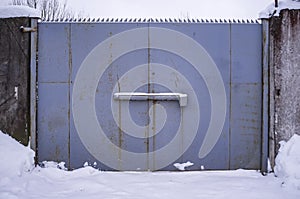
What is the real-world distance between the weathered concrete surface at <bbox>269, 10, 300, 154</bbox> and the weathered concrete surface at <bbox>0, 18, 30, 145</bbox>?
8.98 feet

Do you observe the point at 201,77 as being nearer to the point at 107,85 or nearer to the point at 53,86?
the point at 107,85

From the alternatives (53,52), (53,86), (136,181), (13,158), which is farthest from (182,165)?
(53,52)

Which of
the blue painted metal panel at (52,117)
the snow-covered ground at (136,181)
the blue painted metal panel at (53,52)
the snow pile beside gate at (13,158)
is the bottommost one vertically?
the snow-covered ground at (136,181)

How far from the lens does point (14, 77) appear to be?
3.68 metres

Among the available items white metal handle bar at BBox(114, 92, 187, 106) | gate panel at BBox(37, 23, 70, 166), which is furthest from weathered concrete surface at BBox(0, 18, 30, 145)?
white metal handle bar at BBox(114, 92, 187, 106)

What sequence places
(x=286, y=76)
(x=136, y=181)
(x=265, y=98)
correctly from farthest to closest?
(x=265, y=98) < (x=286, y=76) < (x=136, y=181)

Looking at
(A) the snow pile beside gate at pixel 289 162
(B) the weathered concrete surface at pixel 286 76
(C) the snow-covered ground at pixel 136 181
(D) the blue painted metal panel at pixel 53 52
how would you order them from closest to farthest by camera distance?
1. (C) the snow-covered ground at pixel 136 181
2. (A) the snow pile beside gate at pixel 289 162
3. (B) the weathered concrete surface at pixel 286 76
4. (D) the blue painted metal panel at pixel 53 52

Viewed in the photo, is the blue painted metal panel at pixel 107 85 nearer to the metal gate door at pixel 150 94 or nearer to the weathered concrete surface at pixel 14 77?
the metal gate door at pixel 150 94

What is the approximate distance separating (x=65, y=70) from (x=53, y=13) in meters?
11.9

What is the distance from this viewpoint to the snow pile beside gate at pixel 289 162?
130 inches

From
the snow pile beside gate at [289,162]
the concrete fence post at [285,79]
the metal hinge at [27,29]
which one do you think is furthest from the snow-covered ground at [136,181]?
the metal hinge at [27,29]

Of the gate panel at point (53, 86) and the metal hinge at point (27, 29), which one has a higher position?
the metal hinge at point (27, 29)

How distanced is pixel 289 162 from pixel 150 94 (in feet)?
5.33

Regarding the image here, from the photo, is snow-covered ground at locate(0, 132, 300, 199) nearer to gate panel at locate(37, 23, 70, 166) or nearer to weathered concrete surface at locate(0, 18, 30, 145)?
weathered concrete surface at locate(0, 18, 30, 145)
